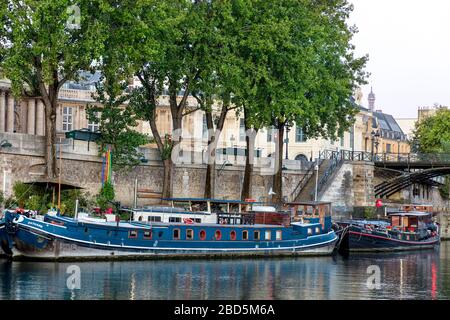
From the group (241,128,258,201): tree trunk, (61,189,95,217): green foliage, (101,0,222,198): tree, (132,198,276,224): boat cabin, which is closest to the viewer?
(132,198,276,224): boat cabin

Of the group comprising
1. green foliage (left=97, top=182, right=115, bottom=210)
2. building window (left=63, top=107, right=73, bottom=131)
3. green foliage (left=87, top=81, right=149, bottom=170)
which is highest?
building window (left=63, top=107, right=73, bottom=131)

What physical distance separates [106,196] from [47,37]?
37.4ft

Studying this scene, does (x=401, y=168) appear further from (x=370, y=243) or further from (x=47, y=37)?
(x=47, y=37)

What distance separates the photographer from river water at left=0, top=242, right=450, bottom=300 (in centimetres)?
3912

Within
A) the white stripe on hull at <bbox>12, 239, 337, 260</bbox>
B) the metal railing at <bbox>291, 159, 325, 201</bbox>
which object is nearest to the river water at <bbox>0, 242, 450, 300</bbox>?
the white stripe on hull at <bbox>12, 239, 337, 260</bbox>

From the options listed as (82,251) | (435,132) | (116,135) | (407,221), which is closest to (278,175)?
(407,221)

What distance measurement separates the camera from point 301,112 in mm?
62969

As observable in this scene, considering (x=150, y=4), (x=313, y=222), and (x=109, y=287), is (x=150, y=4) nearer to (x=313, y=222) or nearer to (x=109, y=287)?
(x=313, y=222)

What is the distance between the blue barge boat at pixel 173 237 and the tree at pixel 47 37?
830cm

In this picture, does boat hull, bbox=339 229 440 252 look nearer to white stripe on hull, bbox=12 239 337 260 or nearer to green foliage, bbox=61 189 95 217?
white stripe on hull, bbox=12 239 337 260

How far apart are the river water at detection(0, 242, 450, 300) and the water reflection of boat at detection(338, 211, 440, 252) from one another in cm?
844

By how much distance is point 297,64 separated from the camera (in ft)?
209

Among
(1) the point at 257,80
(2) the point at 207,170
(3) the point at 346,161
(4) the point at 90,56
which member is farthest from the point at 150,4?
(3) the point at 346,161

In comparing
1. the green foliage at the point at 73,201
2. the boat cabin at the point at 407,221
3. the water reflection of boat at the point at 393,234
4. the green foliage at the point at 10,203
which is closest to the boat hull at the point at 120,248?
the green foliage at the point at 73,201
